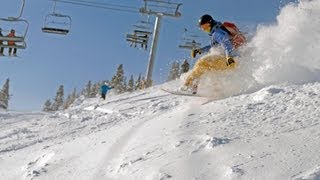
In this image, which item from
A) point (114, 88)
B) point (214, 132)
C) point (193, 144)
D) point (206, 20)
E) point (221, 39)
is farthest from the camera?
point (114, 88)

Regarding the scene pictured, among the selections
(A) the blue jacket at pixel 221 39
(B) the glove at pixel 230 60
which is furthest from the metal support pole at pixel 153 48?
(B) the glove at pixel 230 60

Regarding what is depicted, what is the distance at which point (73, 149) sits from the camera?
820 cm

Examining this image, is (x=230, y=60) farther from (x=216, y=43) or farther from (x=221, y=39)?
(x=216, y=43)

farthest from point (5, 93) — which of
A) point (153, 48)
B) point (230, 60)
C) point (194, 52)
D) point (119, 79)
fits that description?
point (230, 60)

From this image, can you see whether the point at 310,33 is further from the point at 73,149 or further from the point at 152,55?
the point at 152,55

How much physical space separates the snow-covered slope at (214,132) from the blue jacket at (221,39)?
0.41 meters

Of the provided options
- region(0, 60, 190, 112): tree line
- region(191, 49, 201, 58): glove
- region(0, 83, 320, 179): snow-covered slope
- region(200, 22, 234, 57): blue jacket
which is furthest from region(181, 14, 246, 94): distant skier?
region(0, 60, 190, 112): tree line

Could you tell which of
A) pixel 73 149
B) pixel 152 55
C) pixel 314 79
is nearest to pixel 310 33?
pixel 314 79

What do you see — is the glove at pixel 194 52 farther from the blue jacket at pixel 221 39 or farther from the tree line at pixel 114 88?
the tree line at pixel 114 88

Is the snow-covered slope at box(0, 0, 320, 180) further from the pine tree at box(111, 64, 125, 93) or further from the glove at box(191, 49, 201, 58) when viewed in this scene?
the pine tree at box(111, 64, 125, 93)

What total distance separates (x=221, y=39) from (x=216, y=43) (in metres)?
0.28

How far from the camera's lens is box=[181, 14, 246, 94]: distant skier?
12000 mm

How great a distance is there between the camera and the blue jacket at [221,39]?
469 inches

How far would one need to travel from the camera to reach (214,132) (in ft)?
23.6
